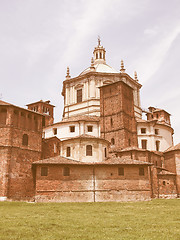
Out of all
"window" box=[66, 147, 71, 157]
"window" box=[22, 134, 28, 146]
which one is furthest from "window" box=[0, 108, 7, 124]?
"window" box=[66, 147, 71, 157]

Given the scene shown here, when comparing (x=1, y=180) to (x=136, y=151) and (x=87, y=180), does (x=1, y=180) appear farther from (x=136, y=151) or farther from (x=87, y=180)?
(x=136, y=151)

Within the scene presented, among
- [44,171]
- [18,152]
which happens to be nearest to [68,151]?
[44,171]

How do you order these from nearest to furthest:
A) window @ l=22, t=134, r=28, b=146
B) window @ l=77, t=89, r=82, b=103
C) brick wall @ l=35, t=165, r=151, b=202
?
brick wall @ l=35, t=165, r=151, b=202 < window @ l=22, t=134, r=28, b=146 < window @ l=77, t=89, r=82, b=103

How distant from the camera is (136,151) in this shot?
34.6 metres

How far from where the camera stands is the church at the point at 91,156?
28703 millimetres

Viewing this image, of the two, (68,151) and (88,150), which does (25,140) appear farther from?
(88,150)

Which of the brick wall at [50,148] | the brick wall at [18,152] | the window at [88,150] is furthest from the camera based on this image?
the brick wall at [50,148]

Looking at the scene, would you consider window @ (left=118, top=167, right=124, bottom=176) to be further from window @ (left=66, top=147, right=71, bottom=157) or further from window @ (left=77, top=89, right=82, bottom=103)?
Answer: window @ (left=77, top=89, right=82, bottom=103)

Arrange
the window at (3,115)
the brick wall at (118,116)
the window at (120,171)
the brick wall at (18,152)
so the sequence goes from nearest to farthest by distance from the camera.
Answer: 1. the brick wall at (18,152)
2. the window at (120,171)
3. the window at (3,115)
4. the brick wall at (118,116)

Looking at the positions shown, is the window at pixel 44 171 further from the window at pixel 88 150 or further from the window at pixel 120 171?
the window at pixel 120 171

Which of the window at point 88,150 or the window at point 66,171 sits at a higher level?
the window at point 88,150

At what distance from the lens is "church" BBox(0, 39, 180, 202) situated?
28.7m

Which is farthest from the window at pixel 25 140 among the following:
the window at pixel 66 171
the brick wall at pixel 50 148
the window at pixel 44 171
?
the window at pixel 66 171

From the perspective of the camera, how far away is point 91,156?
104ft
